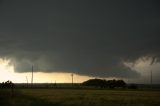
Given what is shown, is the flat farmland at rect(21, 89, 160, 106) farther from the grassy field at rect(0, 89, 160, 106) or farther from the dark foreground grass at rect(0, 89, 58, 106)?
the dark foreground grass at rect(0, 89, 58, 106)

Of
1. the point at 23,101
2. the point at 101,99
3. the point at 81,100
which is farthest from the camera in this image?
the point at 101,99

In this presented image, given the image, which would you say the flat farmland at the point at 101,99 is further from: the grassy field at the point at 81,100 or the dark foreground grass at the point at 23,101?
the dark foreground grass at the point at 23,101

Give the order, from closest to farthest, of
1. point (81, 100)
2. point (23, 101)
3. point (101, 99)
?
point (23, 101), point (81, 100), point (101, 99)

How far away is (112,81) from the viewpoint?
543 feet

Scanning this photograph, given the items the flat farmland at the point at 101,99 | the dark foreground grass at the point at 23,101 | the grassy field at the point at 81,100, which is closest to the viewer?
the dark foreground grass at the point at 23,101

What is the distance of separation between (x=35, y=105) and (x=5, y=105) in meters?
3.58

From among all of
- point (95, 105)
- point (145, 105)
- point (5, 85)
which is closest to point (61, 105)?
point (95, 105)

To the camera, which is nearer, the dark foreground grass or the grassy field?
the dark foreground grass

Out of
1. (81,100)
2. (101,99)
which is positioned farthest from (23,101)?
(101,99)

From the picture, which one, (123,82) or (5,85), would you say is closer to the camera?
(5,85)

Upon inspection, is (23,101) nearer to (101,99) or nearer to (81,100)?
(81,100)

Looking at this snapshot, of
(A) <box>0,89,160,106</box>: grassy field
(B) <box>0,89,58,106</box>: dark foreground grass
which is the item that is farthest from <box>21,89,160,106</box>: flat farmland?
(B) <box>0,89,58,106</box>: dark foreground grass

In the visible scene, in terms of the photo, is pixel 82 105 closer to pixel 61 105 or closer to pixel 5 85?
pixel 61 105

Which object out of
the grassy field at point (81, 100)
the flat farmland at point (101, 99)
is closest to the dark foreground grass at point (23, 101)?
the grassy field at point (81, 100)
